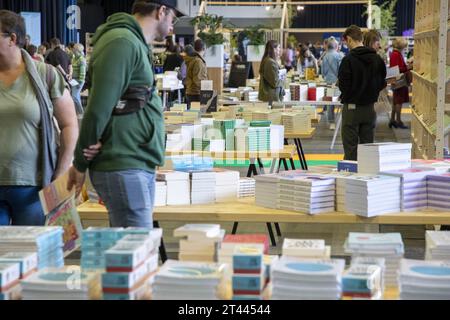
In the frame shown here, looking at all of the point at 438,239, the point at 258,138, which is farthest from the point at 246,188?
the point at 438,239

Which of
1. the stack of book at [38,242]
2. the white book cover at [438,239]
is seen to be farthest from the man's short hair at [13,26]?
the white book cover at [438,239]

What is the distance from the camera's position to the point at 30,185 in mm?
3432

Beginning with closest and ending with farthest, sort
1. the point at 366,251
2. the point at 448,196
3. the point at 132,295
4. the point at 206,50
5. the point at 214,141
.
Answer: the point at 132,295, the point at 366,251, the point at 448,196, the point at 214,141, the point at 206,50

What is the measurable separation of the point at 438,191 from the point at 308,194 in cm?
67

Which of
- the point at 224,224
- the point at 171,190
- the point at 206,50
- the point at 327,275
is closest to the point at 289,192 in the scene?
the point at 171,190

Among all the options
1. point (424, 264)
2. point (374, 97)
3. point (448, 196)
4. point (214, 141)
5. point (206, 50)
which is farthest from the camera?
point (206, 50)

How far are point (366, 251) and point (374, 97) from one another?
518 cm

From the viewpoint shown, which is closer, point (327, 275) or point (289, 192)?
point (327, 275)

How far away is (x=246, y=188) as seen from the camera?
4.64 metres

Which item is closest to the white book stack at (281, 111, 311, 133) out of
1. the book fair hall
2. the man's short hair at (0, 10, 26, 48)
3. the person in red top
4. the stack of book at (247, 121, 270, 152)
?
the book fair hall

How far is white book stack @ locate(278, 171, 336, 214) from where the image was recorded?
4.09m

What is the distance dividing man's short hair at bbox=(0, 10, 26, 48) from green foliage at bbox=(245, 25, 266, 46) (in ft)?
43.3

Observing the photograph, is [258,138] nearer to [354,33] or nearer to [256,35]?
[354,33]

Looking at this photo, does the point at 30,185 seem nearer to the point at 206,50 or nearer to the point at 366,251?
the point at 366,251
